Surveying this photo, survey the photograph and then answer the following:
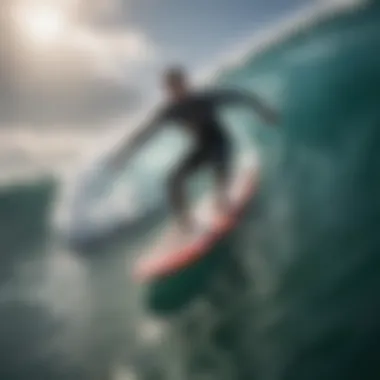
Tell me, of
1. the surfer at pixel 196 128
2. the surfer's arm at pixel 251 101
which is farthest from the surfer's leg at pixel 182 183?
the surfer's arm at pixel 251 101

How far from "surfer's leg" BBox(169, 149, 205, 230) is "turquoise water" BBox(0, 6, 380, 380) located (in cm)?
5

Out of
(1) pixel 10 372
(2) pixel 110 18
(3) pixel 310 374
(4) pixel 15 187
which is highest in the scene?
(2) pixel 110 18

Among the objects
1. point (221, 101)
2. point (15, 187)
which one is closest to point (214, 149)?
point (221, 101)

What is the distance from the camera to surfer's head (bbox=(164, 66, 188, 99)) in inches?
55.8

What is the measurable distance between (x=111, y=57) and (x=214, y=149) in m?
0.24

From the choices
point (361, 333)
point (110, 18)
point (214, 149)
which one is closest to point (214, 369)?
point (361, 333)

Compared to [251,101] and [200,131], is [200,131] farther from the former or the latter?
[251,101]

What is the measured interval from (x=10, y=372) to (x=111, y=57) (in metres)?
0.55

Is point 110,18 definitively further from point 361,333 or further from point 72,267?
point 361,333

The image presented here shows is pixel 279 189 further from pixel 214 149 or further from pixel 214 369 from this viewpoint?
pixel 214 369

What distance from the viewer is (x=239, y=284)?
4.55 ft

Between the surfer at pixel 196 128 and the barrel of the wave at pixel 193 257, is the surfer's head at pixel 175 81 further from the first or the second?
the barrel of the wave at pixel 193 257

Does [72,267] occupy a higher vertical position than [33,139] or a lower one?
lower

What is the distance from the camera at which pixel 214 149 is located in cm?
140
